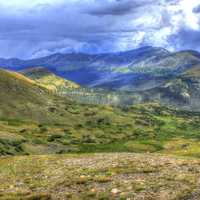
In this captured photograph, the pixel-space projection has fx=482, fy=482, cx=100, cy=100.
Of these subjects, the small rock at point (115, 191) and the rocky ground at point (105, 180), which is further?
the small rock at point (115, 191)

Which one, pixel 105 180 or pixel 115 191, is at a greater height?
pixel 105 180

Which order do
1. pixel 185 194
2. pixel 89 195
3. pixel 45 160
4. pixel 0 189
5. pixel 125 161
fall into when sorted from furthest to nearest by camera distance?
pixel 45 160
pixel 125 161
pixel 0 189
pixel 89 195
pixel 185 194

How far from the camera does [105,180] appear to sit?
45.6 m

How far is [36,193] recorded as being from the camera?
4412cm

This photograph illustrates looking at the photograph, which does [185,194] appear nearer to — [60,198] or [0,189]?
[60,198]

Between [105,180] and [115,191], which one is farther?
[105,180]

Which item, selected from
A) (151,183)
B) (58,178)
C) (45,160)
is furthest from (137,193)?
(45,160)

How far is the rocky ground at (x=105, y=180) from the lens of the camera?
3959cm

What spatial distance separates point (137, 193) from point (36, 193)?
402 inches

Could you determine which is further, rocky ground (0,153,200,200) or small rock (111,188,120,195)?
small rock (111,188,120,195)

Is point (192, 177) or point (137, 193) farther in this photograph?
point (192, 177)

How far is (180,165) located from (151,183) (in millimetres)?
9483

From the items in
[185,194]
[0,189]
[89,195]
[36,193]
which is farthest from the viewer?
[0,189]

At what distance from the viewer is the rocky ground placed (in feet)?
130
